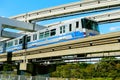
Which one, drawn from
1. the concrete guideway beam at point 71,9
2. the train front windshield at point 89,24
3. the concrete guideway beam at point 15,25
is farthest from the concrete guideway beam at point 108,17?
the train front windshield at point 89,24

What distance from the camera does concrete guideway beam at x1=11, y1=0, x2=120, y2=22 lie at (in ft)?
104

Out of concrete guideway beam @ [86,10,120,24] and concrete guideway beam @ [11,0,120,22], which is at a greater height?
concrete guideway beam @ [11,0,120,22]

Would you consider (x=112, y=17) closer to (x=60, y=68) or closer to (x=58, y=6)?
(x=58, y=6)

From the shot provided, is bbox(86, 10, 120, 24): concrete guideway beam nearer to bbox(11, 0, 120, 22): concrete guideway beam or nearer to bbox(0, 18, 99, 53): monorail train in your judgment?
bbox(11, 0, 120, 22): concrete guideway beam

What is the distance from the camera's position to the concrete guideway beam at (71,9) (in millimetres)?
31781

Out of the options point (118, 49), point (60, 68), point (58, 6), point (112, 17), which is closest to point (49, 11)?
point (58, 6)

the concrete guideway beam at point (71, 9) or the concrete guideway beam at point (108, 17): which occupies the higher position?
the concrete guideway beam at point (71, 9)

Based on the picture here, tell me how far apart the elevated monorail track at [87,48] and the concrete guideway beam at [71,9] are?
977 centimetres

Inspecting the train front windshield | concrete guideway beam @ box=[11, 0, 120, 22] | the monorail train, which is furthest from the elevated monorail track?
concrete guideway beam @ box=[11, 0, 120, 22]

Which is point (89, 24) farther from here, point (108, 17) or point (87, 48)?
point (108, 17)

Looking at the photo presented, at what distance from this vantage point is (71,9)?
3575 centimetres

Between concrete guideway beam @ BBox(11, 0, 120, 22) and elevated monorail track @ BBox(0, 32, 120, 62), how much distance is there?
9768mm

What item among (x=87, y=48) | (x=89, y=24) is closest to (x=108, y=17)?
(x=89, y=24)

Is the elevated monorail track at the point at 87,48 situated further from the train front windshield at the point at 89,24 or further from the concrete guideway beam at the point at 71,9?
the concrete guideway beam at the point at 71,9
